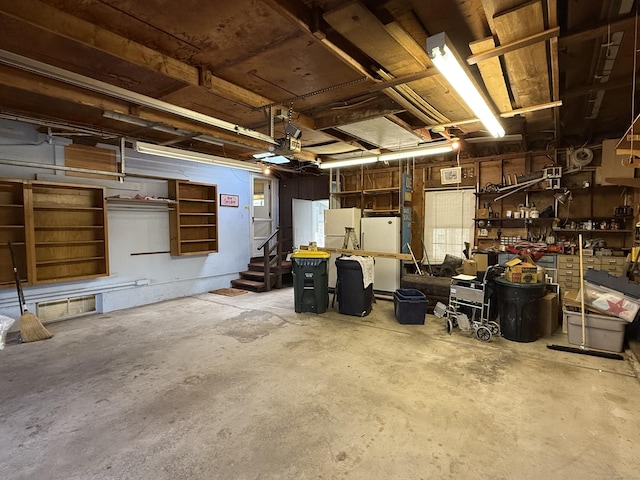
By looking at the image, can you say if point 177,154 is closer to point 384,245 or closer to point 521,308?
point 384,245

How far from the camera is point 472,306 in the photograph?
4203 millimetres

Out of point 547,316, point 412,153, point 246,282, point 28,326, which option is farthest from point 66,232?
point 547,316

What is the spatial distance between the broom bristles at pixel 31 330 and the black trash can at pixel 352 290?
405 centimetres

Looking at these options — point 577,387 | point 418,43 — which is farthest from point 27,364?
point 577,387

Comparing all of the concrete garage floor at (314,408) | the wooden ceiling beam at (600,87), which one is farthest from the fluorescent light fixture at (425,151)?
the concrete garage floor at (314,408)

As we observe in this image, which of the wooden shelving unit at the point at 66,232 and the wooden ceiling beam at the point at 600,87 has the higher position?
the wooden ceiling beam at the point at 600,87

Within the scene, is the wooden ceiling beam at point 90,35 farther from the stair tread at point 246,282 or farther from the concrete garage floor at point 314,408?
the stair tread at point 246,282

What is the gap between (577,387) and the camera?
9.39 ft

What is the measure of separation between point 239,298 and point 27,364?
336 centimetres

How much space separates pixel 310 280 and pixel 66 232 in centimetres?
387

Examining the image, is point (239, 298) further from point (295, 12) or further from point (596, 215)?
point (596, 215)

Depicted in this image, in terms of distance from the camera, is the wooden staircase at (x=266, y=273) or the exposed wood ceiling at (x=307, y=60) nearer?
the exposed wood ceiling at (x=307, y=60)

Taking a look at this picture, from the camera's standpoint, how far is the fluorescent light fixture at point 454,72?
83.0 inches

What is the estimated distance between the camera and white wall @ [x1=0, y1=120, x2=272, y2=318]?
470 centimetres
